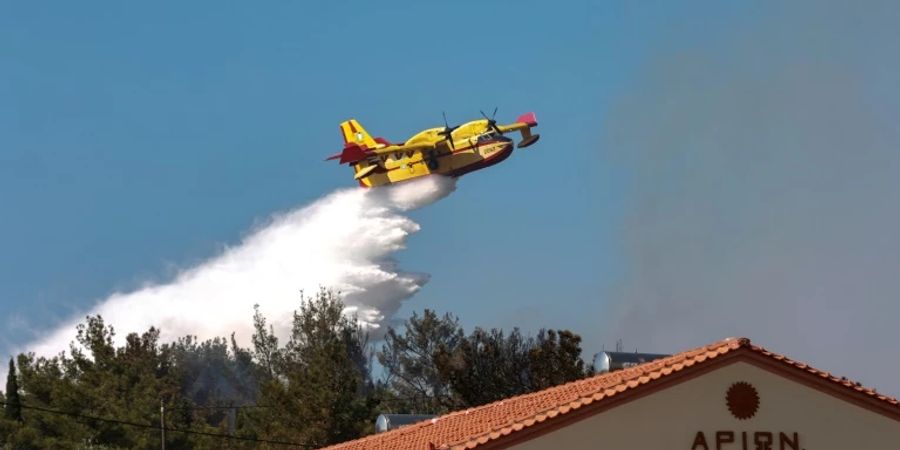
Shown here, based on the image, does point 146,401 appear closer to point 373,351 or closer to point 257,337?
point 257,337

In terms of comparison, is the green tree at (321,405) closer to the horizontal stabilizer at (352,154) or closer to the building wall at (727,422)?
the horizontal stabilizer at (352,154)

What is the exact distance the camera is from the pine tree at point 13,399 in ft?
279

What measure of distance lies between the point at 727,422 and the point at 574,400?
128 inches

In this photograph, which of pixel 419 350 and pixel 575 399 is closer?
pixel 575 399

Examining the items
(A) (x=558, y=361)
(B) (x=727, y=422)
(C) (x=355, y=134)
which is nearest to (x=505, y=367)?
(A) (x=558, y=361)

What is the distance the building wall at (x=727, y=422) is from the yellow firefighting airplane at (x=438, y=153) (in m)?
66.0

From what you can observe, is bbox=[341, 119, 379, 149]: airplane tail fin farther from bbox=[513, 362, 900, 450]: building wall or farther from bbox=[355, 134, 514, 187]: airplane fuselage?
bbox=[513, 362, 900, 450]: building wall

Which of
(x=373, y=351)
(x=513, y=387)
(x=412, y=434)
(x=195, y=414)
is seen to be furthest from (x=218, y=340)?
(x=412, y=434)

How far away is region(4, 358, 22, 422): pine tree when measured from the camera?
84887mm

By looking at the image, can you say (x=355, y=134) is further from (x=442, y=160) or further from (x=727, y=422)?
(x=727, y=422)

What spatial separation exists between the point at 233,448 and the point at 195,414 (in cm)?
2536

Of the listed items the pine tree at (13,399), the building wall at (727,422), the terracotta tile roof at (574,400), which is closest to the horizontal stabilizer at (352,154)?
the pine tree at (13,399)

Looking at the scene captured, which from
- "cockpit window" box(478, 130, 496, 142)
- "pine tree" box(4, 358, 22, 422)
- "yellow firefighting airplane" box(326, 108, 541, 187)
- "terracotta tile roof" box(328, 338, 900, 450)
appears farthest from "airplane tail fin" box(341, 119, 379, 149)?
"terracotta tile roof" box(328, 338, 900, 450)

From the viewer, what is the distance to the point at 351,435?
81.6 m
